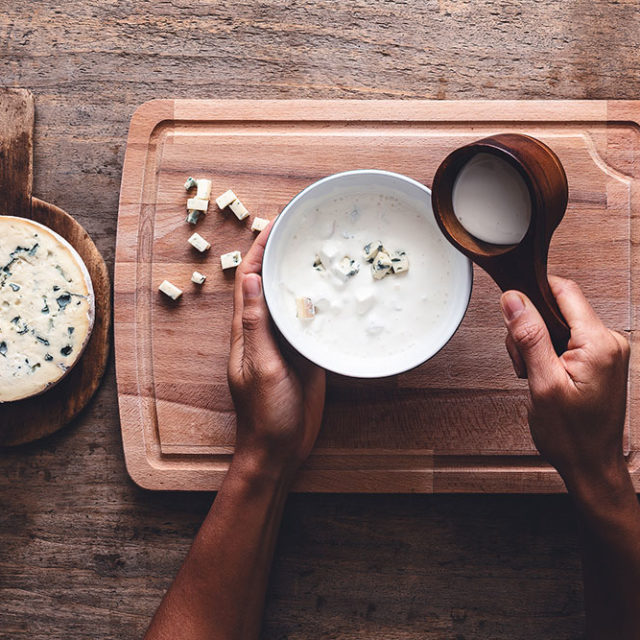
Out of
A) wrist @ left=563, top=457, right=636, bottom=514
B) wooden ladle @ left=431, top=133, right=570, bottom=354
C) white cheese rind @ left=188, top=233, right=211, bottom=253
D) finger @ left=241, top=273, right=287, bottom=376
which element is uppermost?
wooden ladle @ left=431, top=133, right=570, bottom=354

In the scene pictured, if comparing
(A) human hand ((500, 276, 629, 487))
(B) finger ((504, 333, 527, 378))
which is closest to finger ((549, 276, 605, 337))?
(A) human hand ((500, 276, 629, 487))

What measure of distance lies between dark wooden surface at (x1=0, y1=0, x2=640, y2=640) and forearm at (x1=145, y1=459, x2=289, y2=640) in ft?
0.42

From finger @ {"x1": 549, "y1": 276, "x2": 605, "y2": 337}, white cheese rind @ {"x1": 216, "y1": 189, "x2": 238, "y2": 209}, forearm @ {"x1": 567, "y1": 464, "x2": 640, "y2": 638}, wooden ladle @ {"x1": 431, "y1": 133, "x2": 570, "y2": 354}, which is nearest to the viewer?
wooden ladle @ {"x1": 431, "y1": 133, "x2": 570, "y2": 354}

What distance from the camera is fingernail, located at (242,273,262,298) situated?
3.77 ft

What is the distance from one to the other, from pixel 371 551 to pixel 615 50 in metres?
1.25

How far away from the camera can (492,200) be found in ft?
3.19

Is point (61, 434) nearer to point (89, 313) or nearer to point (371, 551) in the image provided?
point (89, 313)

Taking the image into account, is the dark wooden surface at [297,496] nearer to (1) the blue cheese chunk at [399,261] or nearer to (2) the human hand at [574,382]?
(2) the human hand at [574,382]

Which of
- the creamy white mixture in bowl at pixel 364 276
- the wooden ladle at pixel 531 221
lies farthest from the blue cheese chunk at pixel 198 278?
the wooden ladle at pixel 531 221

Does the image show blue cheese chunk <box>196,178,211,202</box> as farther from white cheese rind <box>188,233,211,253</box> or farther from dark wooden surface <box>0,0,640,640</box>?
dark wooden surface <box>0,0,640,640</box>

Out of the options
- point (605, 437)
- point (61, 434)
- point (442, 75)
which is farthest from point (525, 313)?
point (61, 434)

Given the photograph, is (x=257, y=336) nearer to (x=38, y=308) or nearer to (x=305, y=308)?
(x=305, y=308)

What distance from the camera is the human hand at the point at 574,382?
0.99 meters

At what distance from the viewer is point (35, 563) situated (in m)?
1.39
